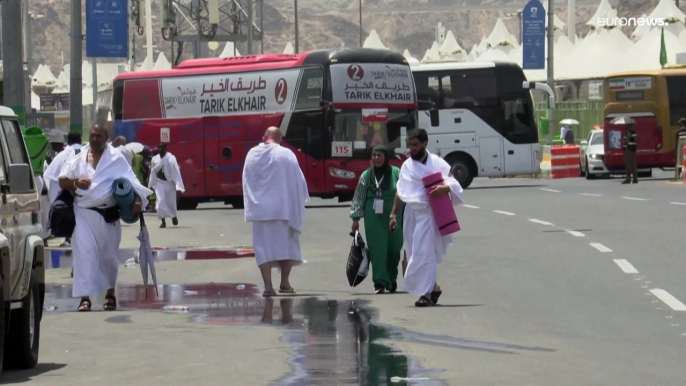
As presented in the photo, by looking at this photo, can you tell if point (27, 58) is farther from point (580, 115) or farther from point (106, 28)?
point (580, 115)

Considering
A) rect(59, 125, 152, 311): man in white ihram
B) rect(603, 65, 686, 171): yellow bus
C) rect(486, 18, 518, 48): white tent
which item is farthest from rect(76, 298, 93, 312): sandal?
rect(486, 18, 518, 48): white tent

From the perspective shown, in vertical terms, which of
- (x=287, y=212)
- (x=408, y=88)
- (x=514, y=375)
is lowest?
(x=514, y=375)

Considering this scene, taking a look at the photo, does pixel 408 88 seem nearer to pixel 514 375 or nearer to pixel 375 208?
pixel 375 208

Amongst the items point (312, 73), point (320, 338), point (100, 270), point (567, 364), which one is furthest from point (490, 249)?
point (312, 73)

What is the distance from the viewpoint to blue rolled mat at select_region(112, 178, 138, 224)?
12945 mm

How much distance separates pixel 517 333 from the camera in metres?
11.0

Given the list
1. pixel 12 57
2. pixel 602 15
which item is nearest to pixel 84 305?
pixel 12 57

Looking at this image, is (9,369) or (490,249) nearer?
(9,369)

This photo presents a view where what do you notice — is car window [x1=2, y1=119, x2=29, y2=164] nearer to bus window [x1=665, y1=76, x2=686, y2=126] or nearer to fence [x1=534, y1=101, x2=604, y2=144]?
bus window [x1=665, y1=76, x2=686, y2=126]

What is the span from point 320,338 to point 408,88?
2477cm

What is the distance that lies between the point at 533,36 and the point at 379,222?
119 ft

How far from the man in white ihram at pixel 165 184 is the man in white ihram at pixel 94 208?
14825 mm

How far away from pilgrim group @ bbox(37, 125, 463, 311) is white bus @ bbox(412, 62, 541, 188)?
1070 inches

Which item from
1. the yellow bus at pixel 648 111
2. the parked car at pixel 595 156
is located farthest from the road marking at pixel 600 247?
the parked car at pixel 595 156
